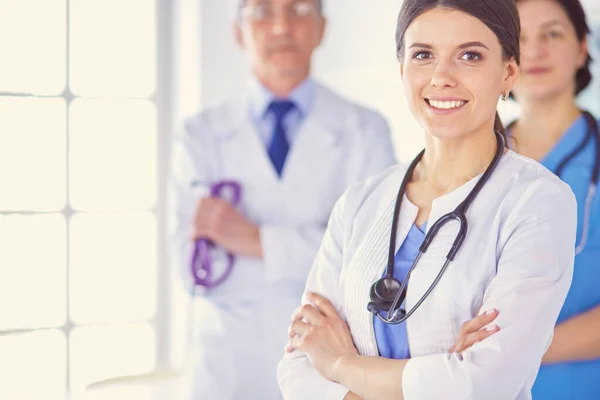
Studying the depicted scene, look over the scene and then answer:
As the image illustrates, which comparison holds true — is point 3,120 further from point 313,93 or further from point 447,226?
point 447,226

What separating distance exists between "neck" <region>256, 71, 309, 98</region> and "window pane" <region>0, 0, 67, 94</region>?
151cm

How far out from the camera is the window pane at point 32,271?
3535mm

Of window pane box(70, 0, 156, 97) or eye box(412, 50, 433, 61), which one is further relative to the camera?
window pane box(70, 0, 156, 97)

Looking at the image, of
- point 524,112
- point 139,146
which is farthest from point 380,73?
point 524,112

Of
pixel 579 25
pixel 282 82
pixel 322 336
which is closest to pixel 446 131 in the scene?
pixel 322 336

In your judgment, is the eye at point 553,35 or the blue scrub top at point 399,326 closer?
the blue scrub top at point 399,326

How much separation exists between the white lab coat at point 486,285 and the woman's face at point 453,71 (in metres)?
0.10

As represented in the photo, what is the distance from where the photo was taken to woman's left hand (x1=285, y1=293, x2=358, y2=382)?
1359 mm

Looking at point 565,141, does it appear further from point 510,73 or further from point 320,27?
point 320,27

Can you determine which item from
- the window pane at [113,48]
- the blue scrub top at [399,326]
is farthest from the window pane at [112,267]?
the blue scrub top at [399,326]

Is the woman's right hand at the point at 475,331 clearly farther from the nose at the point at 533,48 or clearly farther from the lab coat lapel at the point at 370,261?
the nose at the point at 533,48

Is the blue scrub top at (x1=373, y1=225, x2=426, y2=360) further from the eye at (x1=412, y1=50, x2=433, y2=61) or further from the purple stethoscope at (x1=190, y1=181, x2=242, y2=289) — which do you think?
the purple stethoscope at (x1=190, y1=181, x2=242, y2=289)

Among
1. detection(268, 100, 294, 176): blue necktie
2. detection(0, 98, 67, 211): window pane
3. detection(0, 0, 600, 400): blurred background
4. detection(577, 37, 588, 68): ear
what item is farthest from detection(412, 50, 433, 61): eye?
detection(0, 98, 67, 211): window pane

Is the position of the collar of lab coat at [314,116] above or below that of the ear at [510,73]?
above
